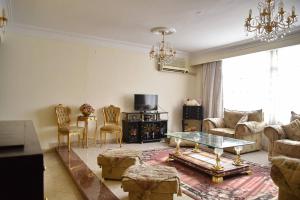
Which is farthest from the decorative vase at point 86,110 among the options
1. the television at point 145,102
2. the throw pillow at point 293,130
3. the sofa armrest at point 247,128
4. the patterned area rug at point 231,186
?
the throw pillow at point 293,130

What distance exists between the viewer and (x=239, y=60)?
5.64 metres

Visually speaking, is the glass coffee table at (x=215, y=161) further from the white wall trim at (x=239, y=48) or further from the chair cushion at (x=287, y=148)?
the white wall trim at (x=239, y=48)

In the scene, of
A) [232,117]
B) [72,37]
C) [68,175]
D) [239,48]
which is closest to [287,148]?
[232,117]

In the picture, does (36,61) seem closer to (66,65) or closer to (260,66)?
(66,65)

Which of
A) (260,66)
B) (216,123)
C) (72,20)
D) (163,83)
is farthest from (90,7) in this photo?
(260,66)

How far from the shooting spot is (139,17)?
3709 millimetres

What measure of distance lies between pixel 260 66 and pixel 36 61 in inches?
200

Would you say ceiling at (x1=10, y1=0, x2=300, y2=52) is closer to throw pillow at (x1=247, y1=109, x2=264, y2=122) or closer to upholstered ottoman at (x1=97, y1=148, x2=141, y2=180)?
throw pillow at (x1=247, y1=109, x2=264, y2=122)

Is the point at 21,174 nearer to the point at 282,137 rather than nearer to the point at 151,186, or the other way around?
the point at 151,186

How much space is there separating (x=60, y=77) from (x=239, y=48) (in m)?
4.22

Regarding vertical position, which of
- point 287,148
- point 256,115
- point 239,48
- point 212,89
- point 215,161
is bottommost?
point 215,161

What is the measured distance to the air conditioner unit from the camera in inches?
240

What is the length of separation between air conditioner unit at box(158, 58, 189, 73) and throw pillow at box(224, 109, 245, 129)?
5.99ft

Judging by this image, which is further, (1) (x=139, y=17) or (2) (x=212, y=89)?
(2) (x=212, y=89)
